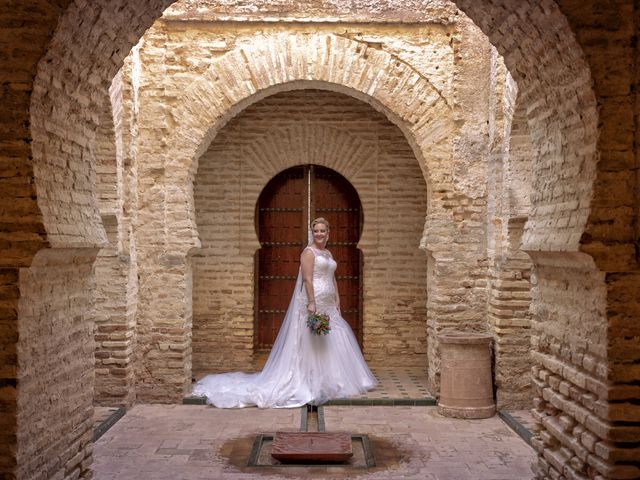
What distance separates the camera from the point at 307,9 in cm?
841

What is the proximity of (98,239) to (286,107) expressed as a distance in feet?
20.3

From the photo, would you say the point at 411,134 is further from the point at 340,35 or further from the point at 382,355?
the point at 382,355

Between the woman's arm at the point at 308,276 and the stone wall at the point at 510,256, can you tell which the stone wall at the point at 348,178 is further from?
the stone wall at the point at 510,256

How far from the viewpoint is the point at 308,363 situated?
28.0ft

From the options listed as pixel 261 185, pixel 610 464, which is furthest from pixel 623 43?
pixel 261 185

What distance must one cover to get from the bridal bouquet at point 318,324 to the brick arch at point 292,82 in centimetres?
156

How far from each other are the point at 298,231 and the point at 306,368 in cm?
297

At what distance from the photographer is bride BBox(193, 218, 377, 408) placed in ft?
27.3

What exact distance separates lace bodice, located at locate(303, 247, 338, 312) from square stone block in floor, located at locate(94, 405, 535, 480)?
133cm

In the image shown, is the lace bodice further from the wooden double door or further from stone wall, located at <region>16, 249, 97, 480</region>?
stone wall, located at <region>16, 249, 97, 480</region>

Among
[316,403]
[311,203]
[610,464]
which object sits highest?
[311,203]

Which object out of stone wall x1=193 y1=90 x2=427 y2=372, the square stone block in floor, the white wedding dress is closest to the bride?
the white wedding dress

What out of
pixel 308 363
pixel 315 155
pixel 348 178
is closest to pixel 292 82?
pixel 315 155

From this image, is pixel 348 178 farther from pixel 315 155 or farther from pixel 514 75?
pixel 514 75
